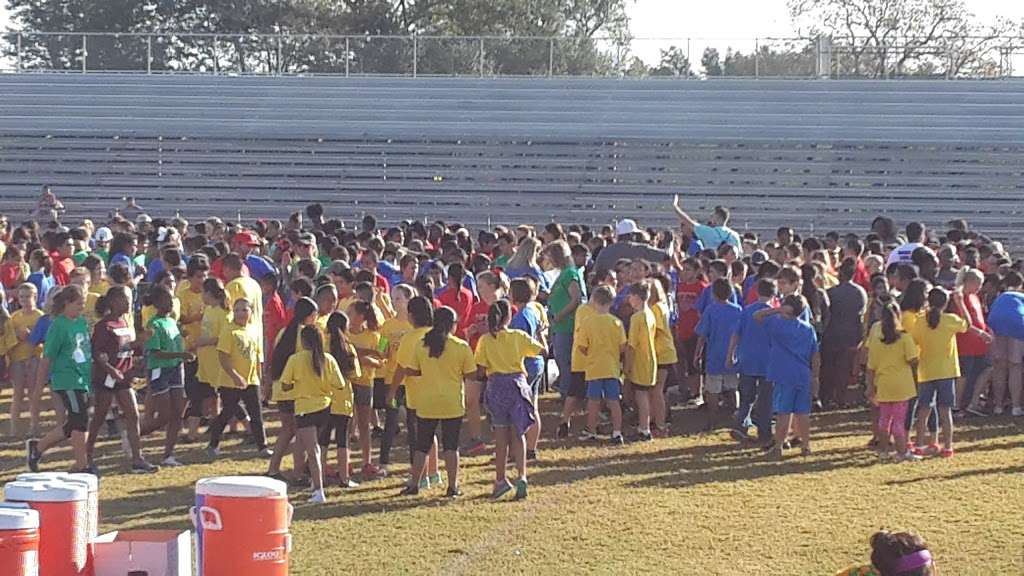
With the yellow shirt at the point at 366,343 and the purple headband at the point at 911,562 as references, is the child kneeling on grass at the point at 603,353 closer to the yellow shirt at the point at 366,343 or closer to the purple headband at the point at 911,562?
the yellow shirt at the point at 366,343

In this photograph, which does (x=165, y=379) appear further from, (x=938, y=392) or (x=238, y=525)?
(x=938, y=392)

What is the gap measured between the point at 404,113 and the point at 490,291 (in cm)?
2053

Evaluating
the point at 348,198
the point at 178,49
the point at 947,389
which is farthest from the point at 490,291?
the point at 178,49

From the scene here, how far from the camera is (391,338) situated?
12070 mm

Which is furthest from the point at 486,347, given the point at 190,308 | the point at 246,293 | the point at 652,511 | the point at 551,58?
the point at 551,58

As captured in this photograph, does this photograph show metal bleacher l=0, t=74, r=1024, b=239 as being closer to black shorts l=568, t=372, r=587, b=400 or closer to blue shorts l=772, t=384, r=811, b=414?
black shorts l=568, t=372, r=587, b=400

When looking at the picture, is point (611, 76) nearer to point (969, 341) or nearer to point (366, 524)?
point (969, 341)

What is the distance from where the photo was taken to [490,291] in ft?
39.1

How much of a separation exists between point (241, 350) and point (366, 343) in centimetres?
107

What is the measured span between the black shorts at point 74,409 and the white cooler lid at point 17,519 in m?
5.32

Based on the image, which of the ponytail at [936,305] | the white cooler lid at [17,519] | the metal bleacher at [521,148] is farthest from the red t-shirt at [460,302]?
the metal bleacher at [521,148]

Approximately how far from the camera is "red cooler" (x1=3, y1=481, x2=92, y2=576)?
6754 mm

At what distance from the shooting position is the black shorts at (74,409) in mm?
11617

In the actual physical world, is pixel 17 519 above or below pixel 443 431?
above
